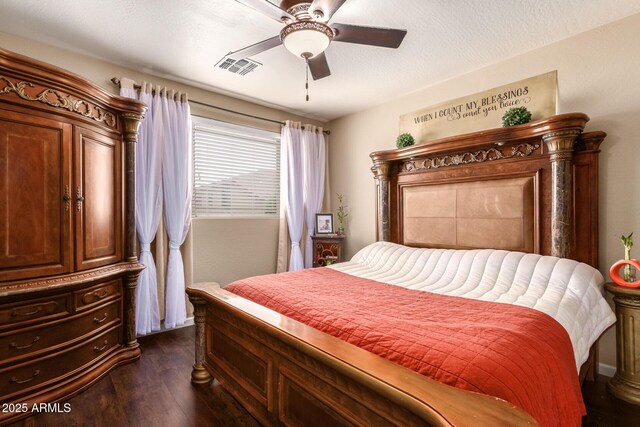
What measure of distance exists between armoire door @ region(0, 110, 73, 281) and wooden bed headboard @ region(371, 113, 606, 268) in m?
2.97

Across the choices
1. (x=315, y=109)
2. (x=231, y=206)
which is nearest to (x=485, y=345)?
(x=231, y=206)

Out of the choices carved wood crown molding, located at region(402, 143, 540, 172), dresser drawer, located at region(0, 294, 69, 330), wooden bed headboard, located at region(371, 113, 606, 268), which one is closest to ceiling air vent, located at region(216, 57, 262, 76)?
wooden bed headboard, located at region(371, 113, 606, 268)

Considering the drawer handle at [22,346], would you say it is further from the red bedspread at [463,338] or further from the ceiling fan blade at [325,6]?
the ceiling fan blade at [325,6]

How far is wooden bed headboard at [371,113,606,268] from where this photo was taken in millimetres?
2469

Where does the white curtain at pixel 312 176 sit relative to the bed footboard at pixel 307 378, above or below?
above

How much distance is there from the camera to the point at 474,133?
9.75ft

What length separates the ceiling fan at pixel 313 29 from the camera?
1734mm

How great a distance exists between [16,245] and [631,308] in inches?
160

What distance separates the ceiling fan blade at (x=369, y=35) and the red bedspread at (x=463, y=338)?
163cm

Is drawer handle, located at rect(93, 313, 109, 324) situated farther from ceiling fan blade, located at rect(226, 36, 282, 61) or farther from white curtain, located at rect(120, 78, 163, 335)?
ceiling fan blade, located at rect(226, 36, 282, 61)

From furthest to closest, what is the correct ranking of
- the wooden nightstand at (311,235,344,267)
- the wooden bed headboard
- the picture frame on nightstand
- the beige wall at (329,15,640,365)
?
1. the picture frame on nightstand
2. the wooden nightstand at (311,235,344,267)
3. the wooden bed headboard
4. the beige wall at (329,15,640,365)

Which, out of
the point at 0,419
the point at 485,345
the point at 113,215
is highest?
the point at 113,215

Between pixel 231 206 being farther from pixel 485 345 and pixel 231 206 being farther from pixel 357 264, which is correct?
pixel 485 345

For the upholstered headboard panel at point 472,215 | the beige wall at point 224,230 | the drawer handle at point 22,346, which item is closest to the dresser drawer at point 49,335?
the drawer handle at point 22,346
